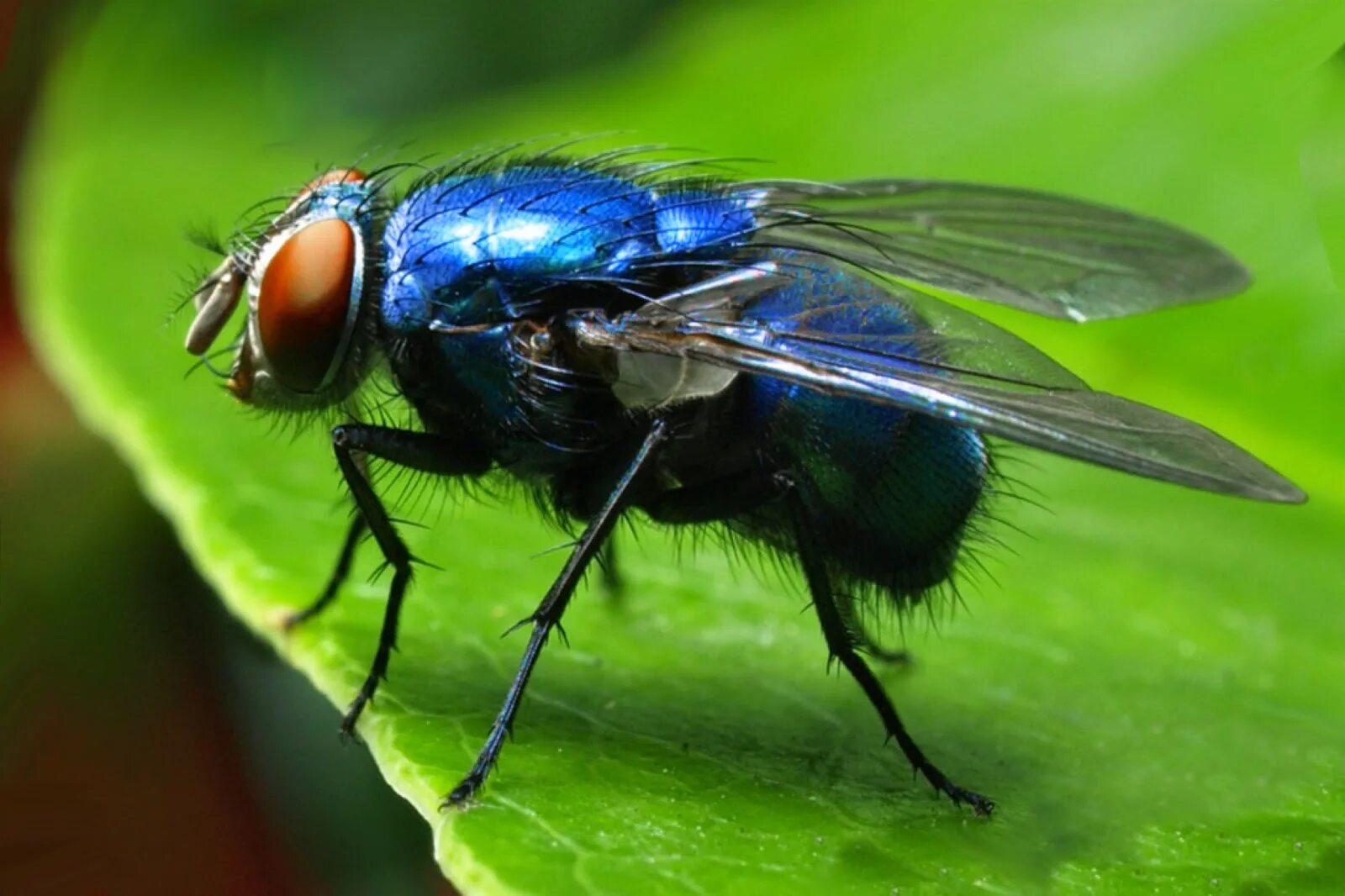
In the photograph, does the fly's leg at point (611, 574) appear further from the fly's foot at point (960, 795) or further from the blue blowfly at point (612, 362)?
the fly's foot at point (960, 795)

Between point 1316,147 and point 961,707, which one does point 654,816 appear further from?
point 1316,147

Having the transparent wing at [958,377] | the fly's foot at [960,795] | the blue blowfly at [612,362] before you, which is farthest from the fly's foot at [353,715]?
the fly's foot at [960,795]

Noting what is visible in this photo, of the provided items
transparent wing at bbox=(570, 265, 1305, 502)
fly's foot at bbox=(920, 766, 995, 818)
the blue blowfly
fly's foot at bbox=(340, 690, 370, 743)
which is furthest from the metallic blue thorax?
fly's foot at bbox=(920, 766, 995, 818)

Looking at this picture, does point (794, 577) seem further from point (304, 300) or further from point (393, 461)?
point (304, 300)

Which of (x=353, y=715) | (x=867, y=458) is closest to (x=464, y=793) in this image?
(x=353, y=715)

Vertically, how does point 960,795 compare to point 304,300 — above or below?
below

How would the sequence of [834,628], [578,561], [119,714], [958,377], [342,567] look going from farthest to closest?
1. [119,714]
2. [342,567]
3. [834,628]
4. [578,561]
5. [958,377]
